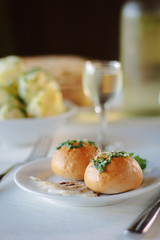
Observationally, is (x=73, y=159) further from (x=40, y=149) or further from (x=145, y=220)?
(x=40, y=149)

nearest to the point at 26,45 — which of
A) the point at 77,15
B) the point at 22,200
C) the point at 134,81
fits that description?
the point at 77,15

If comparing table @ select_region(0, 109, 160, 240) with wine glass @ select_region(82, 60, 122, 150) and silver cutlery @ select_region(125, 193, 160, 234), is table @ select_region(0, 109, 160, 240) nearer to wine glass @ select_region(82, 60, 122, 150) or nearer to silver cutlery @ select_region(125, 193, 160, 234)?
silver cutlery @ select_region(125, 193, 160, 234)

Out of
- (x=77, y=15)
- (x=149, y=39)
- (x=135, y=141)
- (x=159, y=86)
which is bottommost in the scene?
(x=135, y=141)

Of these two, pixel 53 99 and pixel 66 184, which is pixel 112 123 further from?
pixel 66 184

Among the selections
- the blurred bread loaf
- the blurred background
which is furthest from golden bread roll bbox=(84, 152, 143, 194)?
the blurred background

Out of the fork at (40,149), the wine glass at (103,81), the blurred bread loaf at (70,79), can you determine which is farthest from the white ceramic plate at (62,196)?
the blurred bread loaf at (70,79)

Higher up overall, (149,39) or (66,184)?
(149,39)
